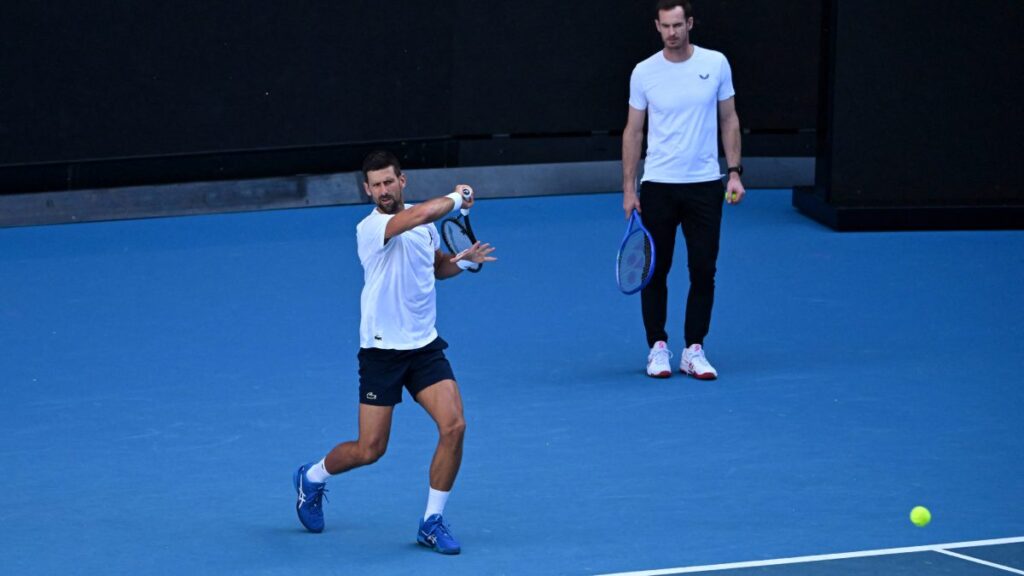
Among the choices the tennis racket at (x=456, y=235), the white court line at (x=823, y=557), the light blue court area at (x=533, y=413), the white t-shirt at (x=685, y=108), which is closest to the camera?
the white court line at (x=823, y=557)

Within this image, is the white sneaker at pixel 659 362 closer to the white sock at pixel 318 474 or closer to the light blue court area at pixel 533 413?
the light blue court area at pixel 533 413

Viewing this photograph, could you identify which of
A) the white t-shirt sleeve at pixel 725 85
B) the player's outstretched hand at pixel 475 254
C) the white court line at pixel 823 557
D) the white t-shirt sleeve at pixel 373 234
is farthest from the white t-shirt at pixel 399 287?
the white t-shirt sleeve at pixel 725 85

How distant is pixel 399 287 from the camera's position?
6180 mm

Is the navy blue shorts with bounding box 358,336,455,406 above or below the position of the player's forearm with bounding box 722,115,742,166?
below

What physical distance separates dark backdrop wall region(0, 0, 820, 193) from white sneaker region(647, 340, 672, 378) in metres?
6.54

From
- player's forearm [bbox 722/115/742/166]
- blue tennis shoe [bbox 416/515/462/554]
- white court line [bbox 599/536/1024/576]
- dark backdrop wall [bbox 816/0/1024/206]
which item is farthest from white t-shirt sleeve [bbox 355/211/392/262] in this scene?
dark backdrop wall [bbox 816/0/1024/206]

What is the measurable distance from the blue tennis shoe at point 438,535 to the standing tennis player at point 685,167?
300cm

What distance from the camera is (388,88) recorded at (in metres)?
15.0

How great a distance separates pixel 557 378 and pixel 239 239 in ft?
16.2

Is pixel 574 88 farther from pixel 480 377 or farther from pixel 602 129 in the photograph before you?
pixel 480 377

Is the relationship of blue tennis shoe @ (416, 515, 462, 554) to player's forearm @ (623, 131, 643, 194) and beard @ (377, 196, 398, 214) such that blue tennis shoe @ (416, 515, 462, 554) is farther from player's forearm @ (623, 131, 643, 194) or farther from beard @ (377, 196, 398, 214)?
player's forearm @ (623, 131, 643, 194)

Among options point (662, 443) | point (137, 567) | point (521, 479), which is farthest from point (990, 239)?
point (137, 567)

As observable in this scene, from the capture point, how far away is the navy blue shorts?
6199mm

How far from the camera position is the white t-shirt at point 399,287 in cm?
616
